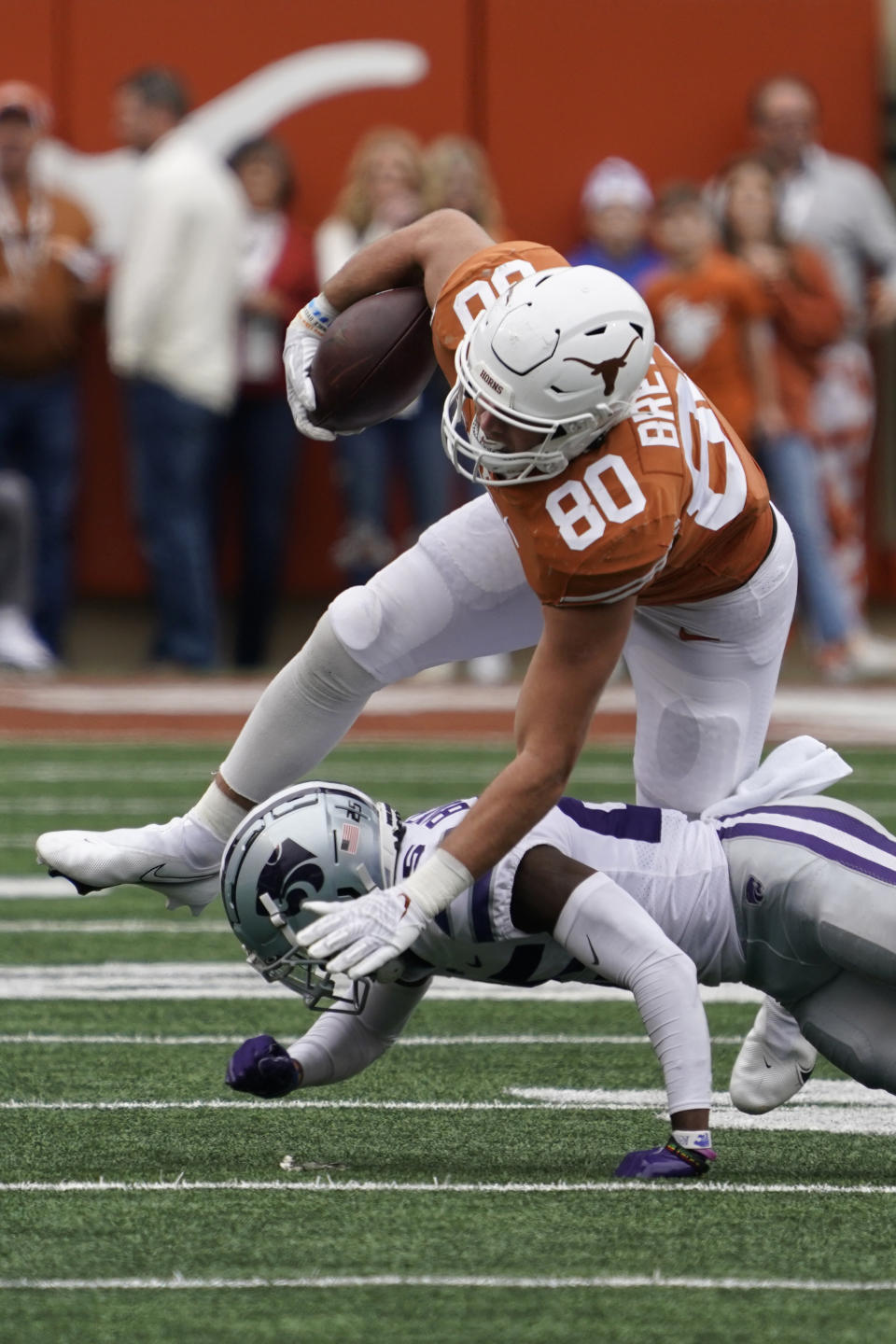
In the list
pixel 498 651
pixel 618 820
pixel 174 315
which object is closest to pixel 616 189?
pixel 174 315

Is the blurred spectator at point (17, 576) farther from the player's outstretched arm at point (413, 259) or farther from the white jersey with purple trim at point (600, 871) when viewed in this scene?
the white jersey with purple trim at point (600, 871)

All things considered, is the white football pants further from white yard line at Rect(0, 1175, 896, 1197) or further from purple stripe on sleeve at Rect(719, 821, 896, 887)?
white yard line at Rect(0, 1175, 896, 1197)

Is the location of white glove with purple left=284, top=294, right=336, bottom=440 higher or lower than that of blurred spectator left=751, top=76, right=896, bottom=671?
higher

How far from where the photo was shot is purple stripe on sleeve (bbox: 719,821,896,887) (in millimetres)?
3631

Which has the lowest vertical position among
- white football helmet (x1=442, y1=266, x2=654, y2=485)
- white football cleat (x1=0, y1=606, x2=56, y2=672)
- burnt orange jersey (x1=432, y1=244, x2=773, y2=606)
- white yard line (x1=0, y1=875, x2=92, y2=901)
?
white football cleat (x1=0, y1=606, x2=56, y2=672)

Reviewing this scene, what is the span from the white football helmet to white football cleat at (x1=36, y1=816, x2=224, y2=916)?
920 millimetres

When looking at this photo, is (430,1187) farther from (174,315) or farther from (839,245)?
(839,245)

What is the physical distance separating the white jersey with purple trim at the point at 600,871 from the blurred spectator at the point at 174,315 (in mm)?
6435

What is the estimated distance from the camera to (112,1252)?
303 cm

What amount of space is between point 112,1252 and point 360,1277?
0.31 m

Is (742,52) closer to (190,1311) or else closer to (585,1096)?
(585,1096)

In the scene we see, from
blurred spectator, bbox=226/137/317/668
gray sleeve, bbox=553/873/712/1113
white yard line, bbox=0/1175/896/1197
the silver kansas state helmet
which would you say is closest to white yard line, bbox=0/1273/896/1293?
white yard line, bbox=0/1175/896/1197

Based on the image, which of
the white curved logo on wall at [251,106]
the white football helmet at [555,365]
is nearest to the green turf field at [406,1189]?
the white football helmet at [555,365]

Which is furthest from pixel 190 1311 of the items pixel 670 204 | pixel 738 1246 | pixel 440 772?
pixel 670 204
